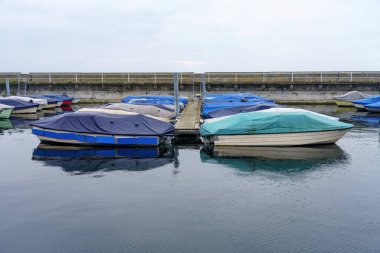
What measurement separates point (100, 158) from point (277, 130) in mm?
11777

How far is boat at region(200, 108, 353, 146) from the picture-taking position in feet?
75.0

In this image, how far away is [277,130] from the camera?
22984 millimetres

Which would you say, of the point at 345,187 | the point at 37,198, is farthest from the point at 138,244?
the point at 345,187

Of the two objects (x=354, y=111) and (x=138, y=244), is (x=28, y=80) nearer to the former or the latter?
(x=354, y=111)

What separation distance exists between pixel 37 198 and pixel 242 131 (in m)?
13.5

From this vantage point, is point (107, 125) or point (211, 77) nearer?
point (107, 125)

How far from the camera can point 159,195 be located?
1488cm

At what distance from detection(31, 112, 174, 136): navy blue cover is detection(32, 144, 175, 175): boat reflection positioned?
124 centimetres

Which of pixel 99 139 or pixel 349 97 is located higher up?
pixel 349 97

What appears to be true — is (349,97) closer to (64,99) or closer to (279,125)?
(279,125)

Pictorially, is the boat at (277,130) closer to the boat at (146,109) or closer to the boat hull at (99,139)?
the boat hull at (99,139)

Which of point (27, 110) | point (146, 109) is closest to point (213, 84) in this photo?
point (146, 109)

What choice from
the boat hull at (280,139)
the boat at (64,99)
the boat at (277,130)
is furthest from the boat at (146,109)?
the boat at (64,99)

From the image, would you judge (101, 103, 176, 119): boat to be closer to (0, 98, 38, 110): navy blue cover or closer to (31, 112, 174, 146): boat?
(31, 112, 174, 146): boat
